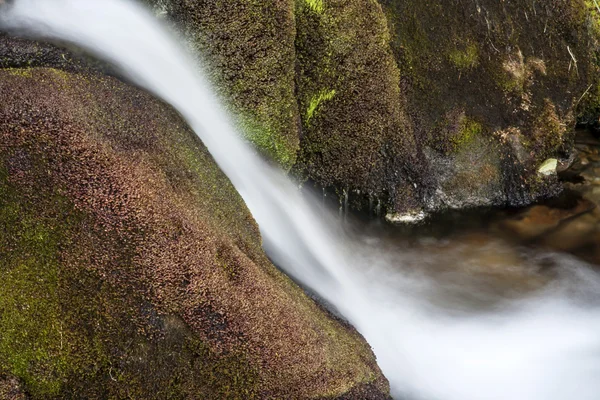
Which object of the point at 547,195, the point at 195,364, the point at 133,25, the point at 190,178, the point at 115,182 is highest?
the point at 547,195

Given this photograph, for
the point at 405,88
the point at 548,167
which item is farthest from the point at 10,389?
the point at 548,167

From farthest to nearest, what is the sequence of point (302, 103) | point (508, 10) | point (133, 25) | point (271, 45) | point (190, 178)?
point (508, 10) → point (302, 103) → point (271, 45) → point (133, 25) → point (190, 178)

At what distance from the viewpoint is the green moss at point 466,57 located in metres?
8.00

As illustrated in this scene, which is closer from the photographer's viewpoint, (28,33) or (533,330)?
(28,33)

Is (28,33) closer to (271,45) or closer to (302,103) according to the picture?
(271,45)

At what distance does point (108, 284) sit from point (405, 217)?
468cm

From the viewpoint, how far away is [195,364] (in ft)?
13.9

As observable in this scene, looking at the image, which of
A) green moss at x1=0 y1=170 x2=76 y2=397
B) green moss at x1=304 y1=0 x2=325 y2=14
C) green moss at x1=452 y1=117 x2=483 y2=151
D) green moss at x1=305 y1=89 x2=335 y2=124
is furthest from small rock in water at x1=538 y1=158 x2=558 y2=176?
green moss at x1=0 y1=170 x2=76 y2=397

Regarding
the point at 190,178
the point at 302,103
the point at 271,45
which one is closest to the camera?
the point at 190,178

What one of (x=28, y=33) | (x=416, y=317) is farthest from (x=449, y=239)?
(x=28, y=33)

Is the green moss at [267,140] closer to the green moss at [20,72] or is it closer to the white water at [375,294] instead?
the white water at [375,294]

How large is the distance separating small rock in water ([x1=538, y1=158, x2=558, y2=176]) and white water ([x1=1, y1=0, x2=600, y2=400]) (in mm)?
1899

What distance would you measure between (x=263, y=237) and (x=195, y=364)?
209 cm

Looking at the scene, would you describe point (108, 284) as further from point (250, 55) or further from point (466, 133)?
point (466, 133)
